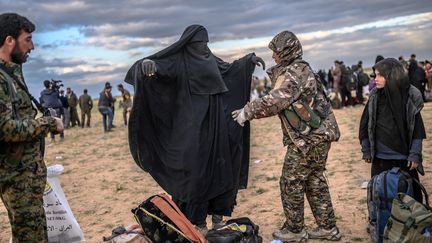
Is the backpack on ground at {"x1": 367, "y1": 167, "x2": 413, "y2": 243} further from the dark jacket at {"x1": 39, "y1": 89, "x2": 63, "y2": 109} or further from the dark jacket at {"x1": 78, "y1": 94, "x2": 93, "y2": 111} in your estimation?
the dark jacket at {"x1": 78, "y1": 94, "x2": 93, "y2": 111}

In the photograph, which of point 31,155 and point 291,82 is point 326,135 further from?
point 31,155

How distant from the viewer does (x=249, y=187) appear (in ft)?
26.0

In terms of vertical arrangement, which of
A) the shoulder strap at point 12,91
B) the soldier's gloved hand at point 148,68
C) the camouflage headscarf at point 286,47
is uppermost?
the camouflage headscarf at point 286,47

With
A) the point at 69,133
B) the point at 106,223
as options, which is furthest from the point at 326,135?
the point at 69,133

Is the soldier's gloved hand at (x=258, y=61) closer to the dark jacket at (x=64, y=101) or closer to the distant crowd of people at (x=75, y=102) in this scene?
the distant crowd of people at (x=75, y=102)

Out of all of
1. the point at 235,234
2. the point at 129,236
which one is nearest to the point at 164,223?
the point at 129,236

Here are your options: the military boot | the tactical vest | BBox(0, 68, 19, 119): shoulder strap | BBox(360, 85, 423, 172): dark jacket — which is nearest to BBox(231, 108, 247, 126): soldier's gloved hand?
the tactical vest

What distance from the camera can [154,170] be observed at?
5203mm

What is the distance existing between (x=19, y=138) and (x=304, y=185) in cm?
275

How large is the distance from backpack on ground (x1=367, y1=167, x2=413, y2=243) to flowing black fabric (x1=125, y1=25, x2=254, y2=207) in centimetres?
139

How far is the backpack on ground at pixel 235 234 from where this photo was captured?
14.4 ft

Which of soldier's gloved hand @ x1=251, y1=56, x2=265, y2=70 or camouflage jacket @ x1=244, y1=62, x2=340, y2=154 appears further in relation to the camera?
soldier's gloved hand @ x1=251, y1=56, x2=265, y2=70

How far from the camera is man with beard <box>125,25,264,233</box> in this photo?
4.90m

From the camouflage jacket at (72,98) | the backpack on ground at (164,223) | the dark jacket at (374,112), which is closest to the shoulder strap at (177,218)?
the backpack on ground at (164,223)
